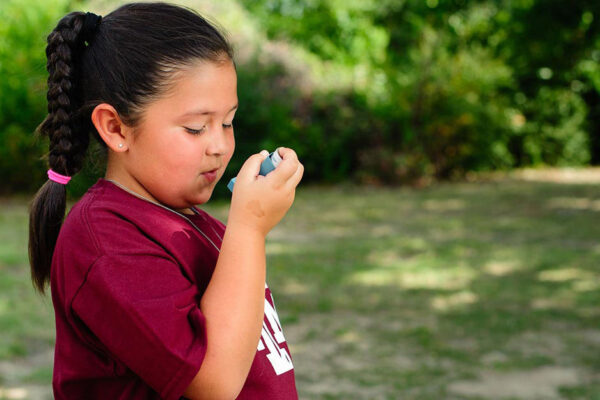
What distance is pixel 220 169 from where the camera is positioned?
1.35 m

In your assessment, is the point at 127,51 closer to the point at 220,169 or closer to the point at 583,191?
the point at 220,169

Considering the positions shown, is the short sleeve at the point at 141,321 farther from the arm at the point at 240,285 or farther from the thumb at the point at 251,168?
the thumb at the point at 251,168

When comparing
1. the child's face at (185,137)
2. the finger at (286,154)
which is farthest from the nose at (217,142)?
the finger at (286,154)

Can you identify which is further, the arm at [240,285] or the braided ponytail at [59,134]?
the braided ponytail at [59,134]

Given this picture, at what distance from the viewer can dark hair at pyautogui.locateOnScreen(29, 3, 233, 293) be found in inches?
50.6

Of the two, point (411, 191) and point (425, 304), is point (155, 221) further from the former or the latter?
point (411, 191)

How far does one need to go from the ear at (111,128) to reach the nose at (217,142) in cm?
16

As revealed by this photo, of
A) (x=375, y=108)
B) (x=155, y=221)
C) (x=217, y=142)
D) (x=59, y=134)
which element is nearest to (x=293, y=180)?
(x=217, y=142)

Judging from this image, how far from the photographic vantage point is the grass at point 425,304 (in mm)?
3949

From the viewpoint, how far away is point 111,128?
1316 mm

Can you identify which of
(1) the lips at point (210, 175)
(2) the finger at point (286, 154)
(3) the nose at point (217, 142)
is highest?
(3) the nose at point (217, 142)

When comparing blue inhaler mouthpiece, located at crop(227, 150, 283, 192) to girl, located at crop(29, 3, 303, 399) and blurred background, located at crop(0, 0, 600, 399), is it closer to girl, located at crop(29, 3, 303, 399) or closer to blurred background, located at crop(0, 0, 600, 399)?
girl, located at crop(29, 3, 303, 399)

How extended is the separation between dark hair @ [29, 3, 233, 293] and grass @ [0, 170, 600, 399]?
2644 mm

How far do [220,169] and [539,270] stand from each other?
548 cm
